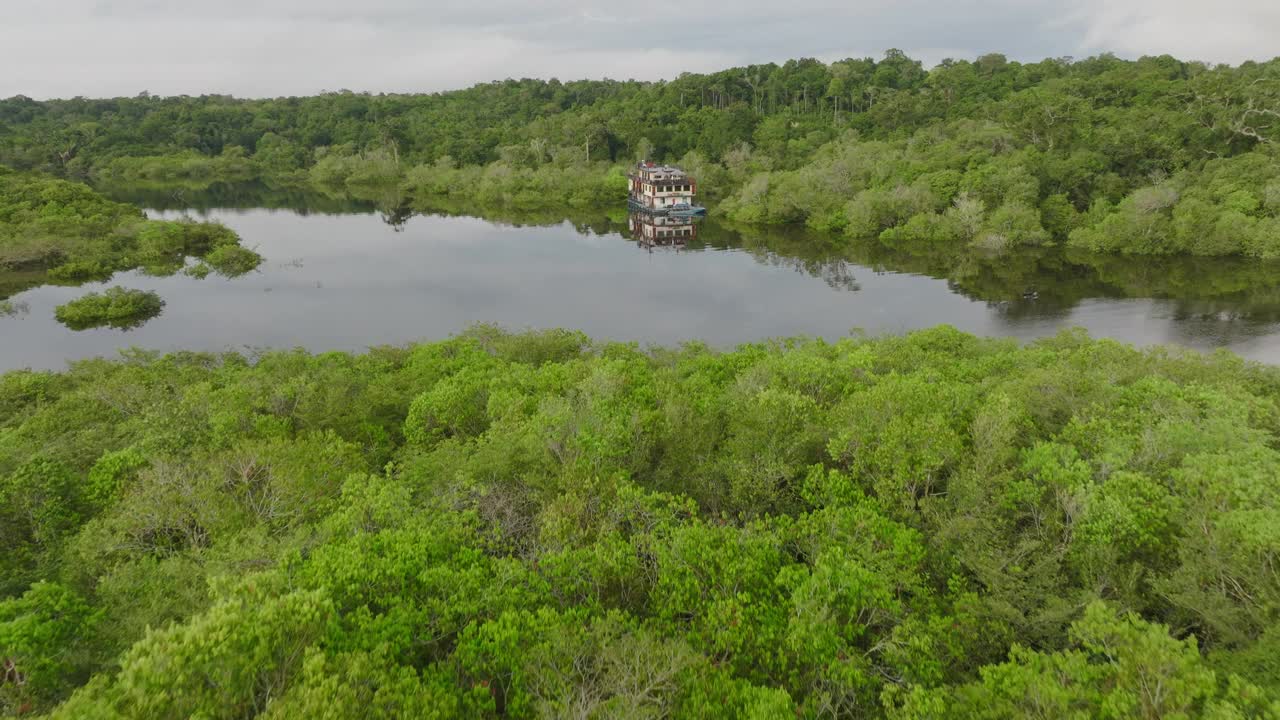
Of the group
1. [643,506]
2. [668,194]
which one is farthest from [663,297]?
[643,506]

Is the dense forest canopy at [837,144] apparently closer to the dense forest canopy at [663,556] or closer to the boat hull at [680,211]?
the boat hull at [680,211]

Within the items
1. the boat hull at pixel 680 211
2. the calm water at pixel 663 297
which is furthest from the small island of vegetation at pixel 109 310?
the boat hull at pixel 680 211

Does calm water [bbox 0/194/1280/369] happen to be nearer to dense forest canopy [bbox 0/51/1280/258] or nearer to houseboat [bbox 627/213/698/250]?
houseboat [bbox 627/213/698/250]

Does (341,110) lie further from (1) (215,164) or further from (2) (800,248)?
(2) (800,248)

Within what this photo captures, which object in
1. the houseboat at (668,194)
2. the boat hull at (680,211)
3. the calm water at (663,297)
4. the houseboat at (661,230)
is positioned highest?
the houseboat at (668,194)

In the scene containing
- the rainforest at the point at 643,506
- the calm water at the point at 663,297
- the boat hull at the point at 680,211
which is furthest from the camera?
the boat hull at the point at 680,211

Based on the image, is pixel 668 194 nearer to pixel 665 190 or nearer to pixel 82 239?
pixel 665 190

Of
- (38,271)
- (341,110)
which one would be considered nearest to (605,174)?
(38,271)
